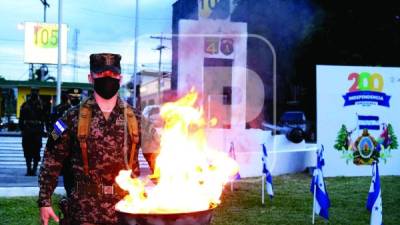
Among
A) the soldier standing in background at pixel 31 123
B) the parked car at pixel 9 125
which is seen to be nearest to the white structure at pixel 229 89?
the soldier standing in background at pixel 31 123

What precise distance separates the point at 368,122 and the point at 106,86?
10638mm

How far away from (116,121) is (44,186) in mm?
681

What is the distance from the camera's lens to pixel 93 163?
3.75 meters

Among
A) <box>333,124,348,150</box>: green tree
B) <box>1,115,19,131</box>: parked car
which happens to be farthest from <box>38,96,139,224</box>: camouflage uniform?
<box>1,115,19,131</box>: parked car

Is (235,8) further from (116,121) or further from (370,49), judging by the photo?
(370,49)

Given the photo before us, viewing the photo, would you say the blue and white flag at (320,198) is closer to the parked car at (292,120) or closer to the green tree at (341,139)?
the green tree at (341,139)

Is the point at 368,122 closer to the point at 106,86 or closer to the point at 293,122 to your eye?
the point at 293,122

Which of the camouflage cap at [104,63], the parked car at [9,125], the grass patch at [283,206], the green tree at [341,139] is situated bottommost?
the grass patch at [283,206]

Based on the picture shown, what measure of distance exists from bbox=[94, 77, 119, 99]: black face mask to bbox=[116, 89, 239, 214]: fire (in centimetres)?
48

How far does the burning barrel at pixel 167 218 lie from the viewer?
9.65 feet

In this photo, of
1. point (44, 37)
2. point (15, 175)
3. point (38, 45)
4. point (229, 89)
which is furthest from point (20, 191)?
point (38, 45)

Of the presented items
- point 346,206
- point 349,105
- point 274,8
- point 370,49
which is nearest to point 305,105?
point 370,49

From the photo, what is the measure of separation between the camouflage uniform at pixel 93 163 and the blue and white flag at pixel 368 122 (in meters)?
10.3

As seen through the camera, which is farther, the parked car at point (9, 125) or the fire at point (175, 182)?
the parked car at point (9, 125)
